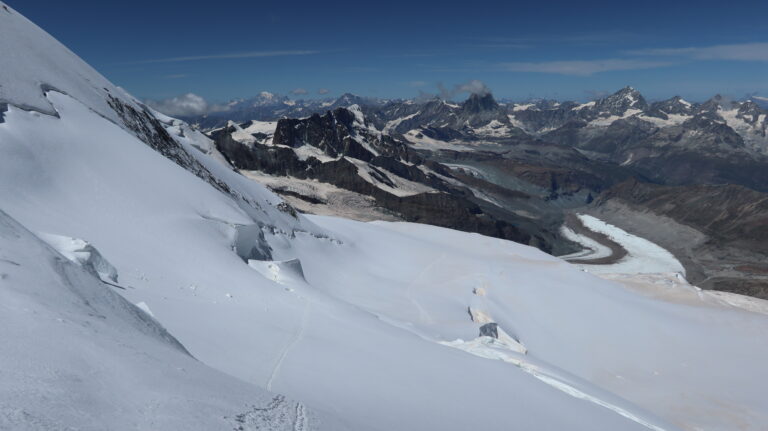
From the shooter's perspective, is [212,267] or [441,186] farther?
[441,186]

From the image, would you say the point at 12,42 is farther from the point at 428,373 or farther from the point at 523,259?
the point at 523,259

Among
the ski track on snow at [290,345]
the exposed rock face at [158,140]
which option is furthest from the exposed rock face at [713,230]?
the ski track on snow at [290,345]

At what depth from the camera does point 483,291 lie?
3503cm

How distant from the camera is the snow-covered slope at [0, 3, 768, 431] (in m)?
6.51

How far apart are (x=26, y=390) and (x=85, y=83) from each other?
81.0ft

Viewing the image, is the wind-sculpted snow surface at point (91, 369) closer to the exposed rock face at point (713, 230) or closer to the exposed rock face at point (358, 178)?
the exposed rock face at point (358, 178)

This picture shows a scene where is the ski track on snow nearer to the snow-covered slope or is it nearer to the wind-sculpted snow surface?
the snow-covered slope

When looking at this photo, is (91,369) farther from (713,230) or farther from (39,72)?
(713,230)

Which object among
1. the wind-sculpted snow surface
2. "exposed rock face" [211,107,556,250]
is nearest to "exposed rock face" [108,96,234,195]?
the wind-sculpted snow surface

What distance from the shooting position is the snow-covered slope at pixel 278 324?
6.51 m

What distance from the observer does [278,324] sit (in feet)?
48.6

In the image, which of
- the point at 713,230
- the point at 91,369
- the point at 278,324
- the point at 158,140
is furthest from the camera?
the point at 713,230

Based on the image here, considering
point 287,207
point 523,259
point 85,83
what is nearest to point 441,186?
point 523,259

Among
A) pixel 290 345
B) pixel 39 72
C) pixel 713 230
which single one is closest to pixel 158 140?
pixel 39 72
